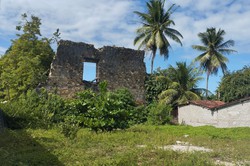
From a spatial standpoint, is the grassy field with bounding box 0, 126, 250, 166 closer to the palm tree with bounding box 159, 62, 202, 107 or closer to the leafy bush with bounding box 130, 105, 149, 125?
the leafy bush with bounding box 130, 105, 149, 125

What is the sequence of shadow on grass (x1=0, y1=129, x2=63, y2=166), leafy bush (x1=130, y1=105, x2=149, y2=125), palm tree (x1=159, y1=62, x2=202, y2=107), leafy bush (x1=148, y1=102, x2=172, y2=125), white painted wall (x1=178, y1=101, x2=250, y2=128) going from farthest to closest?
palm tree (x1=159, y1=62, x2=202, y2=107)
leafy bush (x1=130, y1=105, x2=149, y2=125)
leafy bush (x1=148, y1=102, x2=172, y2=125)
white painted wall (x1=178, y1=101, x2=250, y2=128)
shadow on grass (x1=0, y1=129, x2=63, y2=166)

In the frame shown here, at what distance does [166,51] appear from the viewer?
2286 centimetres

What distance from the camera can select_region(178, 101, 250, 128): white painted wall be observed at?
54.1ft

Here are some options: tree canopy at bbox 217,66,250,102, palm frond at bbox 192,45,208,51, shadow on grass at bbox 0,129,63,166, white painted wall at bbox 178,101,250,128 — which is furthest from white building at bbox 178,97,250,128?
shadow on grass at bbox 0,129,63,166

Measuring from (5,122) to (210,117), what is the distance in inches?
474

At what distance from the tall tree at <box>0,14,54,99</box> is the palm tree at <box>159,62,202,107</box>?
793 centimetres

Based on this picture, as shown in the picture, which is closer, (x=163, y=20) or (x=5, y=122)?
(x=5, y=122)

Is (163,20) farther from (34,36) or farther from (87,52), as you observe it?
(34,36)

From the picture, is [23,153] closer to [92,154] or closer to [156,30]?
[92,154]

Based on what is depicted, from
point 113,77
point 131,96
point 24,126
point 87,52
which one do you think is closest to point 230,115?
point 131,96

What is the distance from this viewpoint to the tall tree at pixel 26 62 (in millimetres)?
16844

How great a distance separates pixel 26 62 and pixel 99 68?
4275 mm

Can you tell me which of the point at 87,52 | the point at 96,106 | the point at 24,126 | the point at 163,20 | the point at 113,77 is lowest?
the point at 24,126

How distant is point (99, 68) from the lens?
18.1 m
